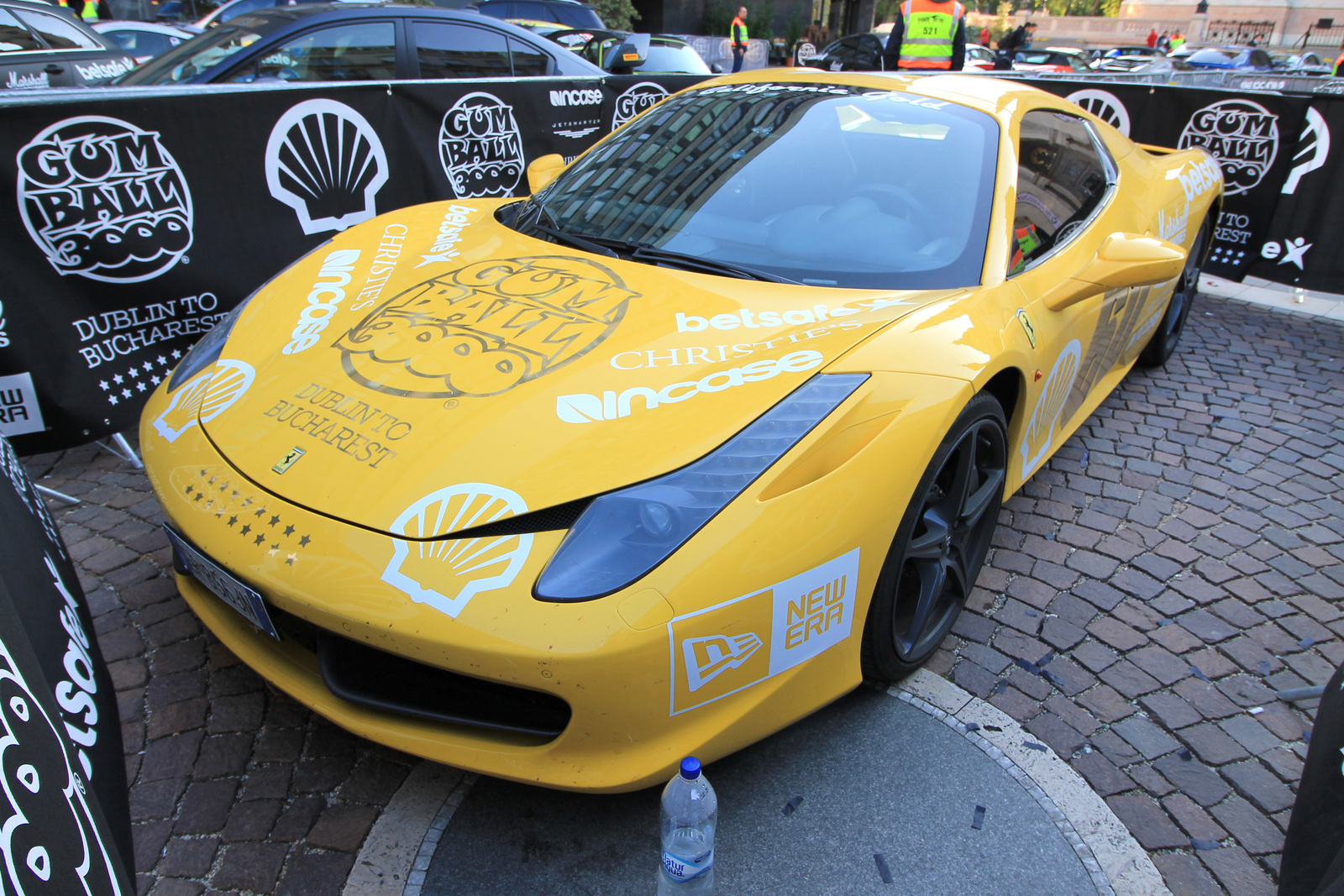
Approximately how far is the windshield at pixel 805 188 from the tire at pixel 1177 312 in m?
2.15

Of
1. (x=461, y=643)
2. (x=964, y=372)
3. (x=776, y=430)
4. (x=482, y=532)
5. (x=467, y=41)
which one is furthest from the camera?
(x=467, y=41)

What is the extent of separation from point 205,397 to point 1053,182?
271 cm

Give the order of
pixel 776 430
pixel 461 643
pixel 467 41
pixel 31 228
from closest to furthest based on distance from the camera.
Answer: pixel 461 643
pixel 776 430
pixel 31 228
pixel 467 41

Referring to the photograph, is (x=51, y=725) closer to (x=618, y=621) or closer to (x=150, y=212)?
(x=618, y=621)

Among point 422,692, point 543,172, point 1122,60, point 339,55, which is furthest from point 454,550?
point 1122,60

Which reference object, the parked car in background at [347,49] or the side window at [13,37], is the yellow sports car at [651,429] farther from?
the side window at [13,37]

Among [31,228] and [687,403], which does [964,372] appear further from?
[31,228]

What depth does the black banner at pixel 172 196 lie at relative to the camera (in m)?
2.97

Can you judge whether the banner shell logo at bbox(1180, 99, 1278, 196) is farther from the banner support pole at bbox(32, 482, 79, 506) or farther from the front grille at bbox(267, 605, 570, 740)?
the banner support pole at bbox(32, 482, 79, 506)

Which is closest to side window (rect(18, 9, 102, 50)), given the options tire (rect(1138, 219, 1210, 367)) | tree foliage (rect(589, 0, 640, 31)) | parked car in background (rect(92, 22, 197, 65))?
parked car in background (rect(92, 22, 197, 65))

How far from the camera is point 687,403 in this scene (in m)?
1.79

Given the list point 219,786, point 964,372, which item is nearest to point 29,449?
point 219,786

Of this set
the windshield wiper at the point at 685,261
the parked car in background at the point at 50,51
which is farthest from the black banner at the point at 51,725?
the parked car in background at the point at 50,51

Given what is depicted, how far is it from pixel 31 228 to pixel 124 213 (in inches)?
12.1
